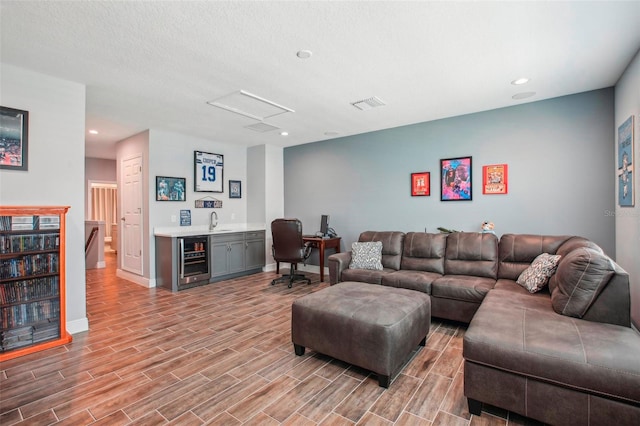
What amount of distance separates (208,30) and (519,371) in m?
3.13

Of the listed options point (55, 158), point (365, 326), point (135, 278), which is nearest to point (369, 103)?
point (365, 326)

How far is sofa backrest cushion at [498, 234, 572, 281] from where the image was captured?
3.33 m

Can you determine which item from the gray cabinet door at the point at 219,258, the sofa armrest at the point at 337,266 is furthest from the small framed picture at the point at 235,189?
the sofa armrest at the point at 337,266

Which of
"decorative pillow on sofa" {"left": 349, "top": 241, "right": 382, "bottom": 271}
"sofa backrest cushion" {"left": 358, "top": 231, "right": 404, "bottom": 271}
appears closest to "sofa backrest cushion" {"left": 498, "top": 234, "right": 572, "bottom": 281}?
"sofa backrest cushion" {"left": 358, "top": 231, "right": 404, "bottom": 271}

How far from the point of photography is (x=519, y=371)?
69.4 inches

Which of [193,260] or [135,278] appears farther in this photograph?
[135,278]

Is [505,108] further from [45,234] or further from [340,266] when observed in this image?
[45,234]

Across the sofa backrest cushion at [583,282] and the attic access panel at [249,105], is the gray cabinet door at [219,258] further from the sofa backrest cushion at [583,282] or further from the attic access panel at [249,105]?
the sofa backrest cushion at [583,282]

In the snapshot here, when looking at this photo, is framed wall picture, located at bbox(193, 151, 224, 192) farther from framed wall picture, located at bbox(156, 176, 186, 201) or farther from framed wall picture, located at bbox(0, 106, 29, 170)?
framed wall picture, located at bbox(0, 106, 29, 170)

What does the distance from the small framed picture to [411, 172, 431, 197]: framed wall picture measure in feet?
11.9

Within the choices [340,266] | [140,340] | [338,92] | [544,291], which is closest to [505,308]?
[544,291]

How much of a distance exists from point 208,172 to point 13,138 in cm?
315

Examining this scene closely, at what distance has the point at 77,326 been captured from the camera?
3201mm

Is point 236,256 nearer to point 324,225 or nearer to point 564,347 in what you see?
point 324,225
